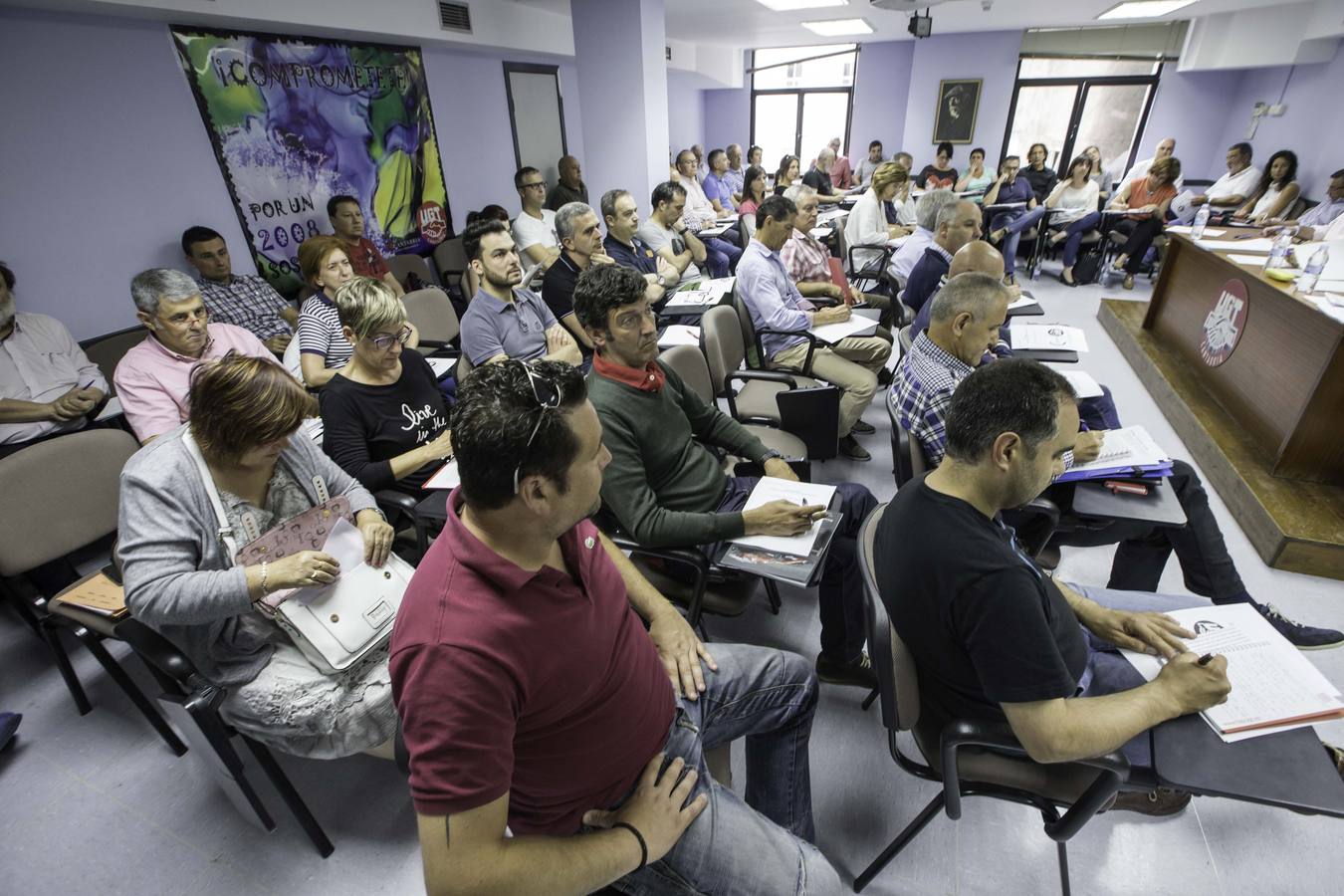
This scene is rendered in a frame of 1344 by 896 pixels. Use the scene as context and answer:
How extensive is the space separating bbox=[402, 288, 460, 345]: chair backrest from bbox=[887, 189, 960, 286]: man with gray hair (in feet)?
9.90

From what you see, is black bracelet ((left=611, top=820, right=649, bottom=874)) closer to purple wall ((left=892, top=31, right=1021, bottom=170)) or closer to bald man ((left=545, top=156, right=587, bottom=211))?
bald man ((left=545, top=156, right=587, bottom=211))

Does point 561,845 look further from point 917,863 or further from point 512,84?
point 512,84

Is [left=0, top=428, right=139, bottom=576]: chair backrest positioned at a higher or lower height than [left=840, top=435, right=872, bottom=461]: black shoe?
higher

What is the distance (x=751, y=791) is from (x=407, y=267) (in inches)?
→ 195

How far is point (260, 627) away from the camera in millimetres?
1375

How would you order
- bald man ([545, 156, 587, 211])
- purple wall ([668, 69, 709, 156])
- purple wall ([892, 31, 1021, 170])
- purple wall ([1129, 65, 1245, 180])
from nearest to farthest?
bald man ([545, 156, 587, 211]) → purple wall ([1129, 65, 1245, 180]) → purple wall ([892, 31, 1021, 170]) → purple wall ([668, 69, 709, 156])

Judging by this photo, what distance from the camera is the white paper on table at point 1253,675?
1.08 meters

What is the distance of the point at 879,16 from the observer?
738cm

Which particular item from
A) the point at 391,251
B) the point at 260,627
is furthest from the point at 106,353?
the point at 260,627

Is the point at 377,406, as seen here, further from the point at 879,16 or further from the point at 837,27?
the point at 837,27

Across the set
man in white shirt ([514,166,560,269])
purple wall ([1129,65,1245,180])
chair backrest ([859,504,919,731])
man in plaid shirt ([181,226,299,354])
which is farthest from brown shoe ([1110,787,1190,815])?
purple wall ([1129,65,1245,180])

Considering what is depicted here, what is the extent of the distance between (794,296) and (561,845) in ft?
10.4

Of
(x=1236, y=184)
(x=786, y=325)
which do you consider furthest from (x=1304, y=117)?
(x=786, y=325)

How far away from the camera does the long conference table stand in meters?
2.39
